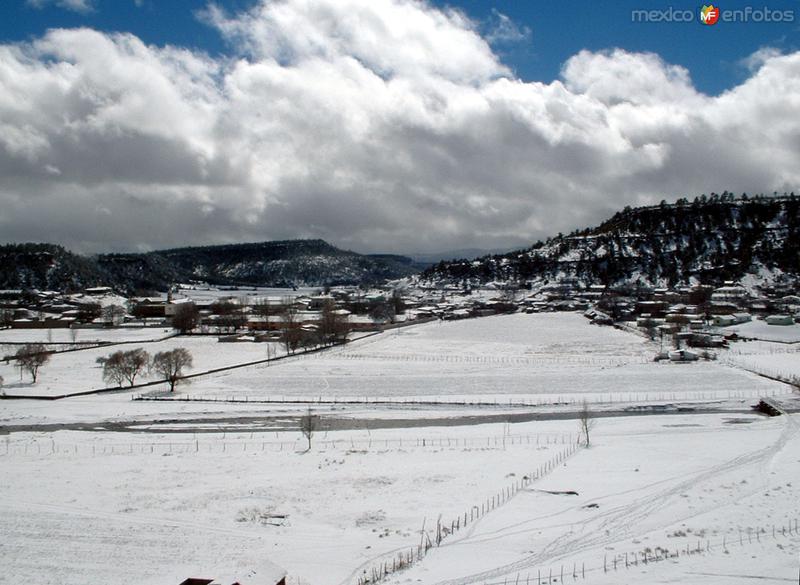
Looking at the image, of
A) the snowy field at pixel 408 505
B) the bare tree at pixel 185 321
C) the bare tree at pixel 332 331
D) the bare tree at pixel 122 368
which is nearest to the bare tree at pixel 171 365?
the bare tree at pixel 122 368

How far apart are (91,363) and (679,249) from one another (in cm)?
15191

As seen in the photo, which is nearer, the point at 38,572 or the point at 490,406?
the point at 38,572

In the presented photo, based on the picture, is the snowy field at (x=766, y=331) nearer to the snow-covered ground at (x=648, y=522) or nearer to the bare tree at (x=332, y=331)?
the bare tree at (x=332, y=331)

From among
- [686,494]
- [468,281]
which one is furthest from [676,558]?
[468,281]

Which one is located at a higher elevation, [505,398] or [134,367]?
[134,367]

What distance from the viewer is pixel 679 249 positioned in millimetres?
164750

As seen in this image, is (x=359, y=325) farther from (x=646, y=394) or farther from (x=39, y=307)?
(x=39, y=307)

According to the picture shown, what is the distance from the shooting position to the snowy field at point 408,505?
15203mm

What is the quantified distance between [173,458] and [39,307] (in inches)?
4331

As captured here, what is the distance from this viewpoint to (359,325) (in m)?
84.7

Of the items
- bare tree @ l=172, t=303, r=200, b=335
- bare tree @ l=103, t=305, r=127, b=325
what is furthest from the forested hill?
bare tree @ l=103, t=305, r=127, b=325

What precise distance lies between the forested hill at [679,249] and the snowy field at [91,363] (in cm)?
11310

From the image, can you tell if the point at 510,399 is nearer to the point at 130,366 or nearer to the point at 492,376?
the point at 492,376

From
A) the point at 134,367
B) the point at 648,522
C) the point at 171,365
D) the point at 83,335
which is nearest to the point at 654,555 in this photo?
the point at 648,522
